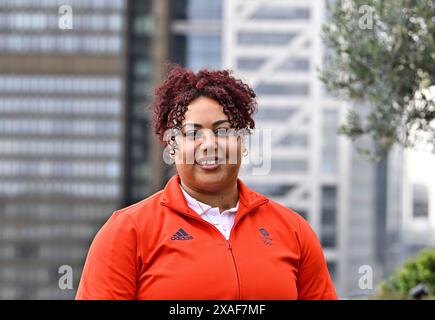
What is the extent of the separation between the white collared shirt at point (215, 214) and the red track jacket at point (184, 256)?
0.04 meters

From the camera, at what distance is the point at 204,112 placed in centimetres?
277

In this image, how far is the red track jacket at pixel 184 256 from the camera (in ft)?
8.66

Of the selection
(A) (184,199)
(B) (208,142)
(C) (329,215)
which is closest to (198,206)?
(A) (184,199)

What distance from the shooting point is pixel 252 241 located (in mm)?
2787

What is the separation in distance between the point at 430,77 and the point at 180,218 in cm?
791

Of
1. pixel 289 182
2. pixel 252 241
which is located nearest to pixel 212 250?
pixel 252 241

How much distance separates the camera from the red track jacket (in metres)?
2.64

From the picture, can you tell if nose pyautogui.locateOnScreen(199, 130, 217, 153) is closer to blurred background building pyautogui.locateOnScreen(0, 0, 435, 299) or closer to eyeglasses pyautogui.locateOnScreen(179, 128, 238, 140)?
eyeglasses pyautogui.locateOnScreen(179, 128, 238, 140)

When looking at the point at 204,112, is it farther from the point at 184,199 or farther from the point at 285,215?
the point at 285,215

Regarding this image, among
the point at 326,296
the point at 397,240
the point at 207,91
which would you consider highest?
the point at 207,91

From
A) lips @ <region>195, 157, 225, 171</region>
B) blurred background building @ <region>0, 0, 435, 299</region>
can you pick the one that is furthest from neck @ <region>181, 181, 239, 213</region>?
blurred background building @ <region>0, 0, 435, 299</region>

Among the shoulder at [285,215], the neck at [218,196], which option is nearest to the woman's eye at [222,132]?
the neck at [218,196]
